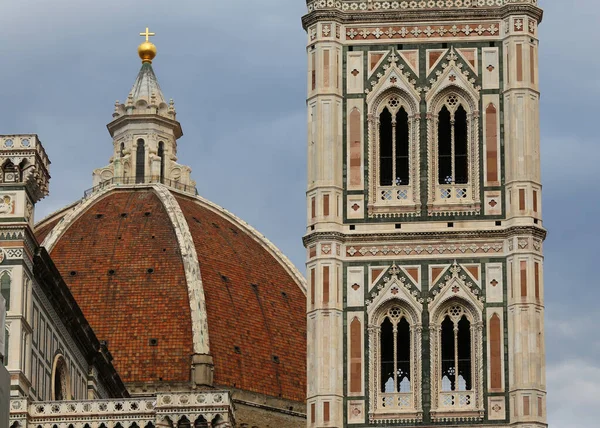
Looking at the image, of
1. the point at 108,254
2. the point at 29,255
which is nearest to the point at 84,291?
the point at 108,254

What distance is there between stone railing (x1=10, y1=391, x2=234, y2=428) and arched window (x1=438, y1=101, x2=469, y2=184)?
22.9 feet

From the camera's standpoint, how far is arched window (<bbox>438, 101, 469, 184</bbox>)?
196ft

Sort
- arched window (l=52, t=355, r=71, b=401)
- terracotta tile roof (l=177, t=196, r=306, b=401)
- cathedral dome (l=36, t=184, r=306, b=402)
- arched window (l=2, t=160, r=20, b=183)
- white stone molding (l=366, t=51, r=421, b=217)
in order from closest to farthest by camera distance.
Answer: white stone molding (l=366, t=51, r=421, b=217), arched window (l=2, t=160, r=20, b=183), arched window (l=52, t=355, r=71, b=401), cathedral dome (l=36, t=184, r=306, b=402), terracotta tile roof (l=177, t=196, r=306, b=401)

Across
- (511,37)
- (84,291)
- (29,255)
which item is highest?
(84,291)

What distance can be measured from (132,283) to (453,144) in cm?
5275

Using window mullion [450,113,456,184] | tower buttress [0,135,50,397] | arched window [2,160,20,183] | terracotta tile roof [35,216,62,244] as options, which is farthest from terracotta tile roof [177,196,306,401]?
window mullion [450,113,456,184]

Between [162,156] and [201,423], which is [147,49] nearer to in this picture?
[162,156]

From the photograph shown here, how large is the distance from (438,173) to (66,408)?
9857mm

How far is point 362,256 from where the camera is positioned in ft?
193

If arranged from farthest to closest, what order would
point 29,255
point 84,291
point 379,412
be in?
point 84,291
point 29,255
point 379,412

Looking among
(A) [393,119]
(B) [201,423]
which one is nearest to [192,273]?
(B) [201,423]

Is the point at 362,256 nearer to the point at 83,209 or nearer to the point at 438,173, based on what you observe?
the point at 438,173

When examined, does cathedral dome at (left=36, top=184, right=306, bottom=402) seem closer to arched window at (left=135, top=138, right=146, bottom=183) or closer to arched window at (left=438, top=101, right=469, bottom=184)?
arched window at (left=135, top=138, right=146, bottom=183)

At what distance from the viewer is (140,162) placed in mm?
123000
